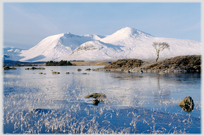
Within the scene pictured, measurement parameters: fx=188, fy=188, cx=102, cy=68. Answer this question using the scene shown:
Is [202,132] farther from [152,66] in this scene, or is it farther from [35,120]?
[152,66]

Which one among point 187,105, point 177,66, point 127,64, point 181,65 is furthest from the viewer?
point 127,64

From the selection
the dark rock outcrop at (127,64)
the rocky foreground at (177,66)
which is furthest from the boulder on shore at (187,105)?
the dark rock outcrop at (127,64)

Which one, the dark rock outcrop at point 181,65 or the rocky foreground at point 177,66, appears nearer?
the rocky foreground at point 177,66

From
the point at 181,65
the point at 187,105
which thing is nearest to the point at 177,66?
the point at 181,65

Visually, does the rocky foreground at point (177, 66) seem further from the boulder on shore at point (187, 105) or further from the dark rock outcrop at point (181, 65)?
the boulder on shore at point (187, 105)

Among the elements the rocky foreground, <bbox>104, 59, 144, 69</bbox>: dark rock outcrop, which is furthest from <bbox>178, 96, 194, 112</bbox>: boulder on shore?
<bbox>104, 59, 144, 69</bbox>: dark rock outcrop

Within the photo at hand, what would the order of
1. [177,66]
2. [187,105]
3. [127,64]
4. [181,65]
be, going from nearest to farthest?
[187,105] < [177,66] < [181,65] < [127,64]

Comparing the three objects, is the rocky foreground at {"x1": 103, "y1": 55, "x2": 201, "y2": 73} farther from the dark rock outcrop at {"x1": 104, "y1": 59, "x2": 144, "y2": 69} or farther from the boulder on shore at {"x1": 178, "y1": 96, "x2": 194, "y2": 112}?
the boulder on shore at {"x1": 178, "y1": 96, "x2": 194, "y2": 112}

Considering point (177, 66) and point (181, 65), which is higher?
point (181, 65)

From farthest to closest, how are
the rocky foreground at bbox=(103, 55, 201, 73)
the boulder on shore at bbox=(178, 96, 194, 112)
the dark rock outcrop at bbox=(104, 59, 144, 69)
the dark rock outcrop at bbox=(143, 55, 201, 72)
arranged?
the dark rock outcrop at bbox=(104, 59, 144, 69)
the dark rock outcrop at bbox=(143, 55, 201, 72)
the rocky foreground at bbox=(103, 55, 201, 73)
the boulder on shore at bbox=(178, 96, 194, 112)

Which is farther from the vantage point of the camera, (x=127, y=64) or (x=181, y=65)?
Result: (x=127, y=64)

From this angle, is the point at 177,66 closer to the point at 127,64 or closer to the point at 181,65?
the point at 181,65

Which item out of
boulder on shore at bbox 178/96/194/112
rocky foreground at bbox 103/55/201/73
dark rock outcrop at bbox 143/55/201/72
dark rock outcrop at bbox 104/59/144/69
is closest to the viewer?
boulder on shore at bbox 178/96/194/112

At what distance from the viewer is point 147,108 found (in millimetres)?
12625
